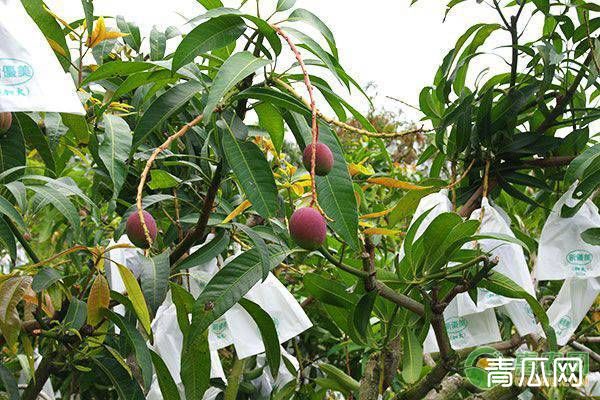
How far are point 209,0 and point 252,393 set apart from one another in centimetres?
86

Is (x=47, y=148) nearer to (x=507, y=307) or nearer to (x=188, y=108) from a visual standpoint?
(x=188, y=108)

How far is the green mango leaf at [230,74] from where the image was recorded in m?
0.83

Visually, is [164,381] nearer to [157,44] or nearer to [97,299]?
[97,299]

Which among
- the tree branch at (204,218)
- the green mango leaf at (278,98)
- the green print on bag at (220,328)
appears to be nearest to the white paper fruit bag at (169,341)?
the green print on bag at (220,328)

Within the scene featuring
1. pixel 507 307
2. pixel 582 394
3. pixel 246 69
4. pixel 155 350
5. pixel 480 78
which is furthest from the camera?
pixel 582 394

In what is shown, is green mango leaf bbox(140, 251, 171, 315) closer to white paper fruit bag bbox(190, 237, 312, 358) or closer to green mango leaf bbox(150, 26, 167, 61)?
white paper fruit bag bbox(190, 237, 312, 358)

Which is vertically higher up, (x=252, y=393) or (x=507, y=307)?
(x=507, y=307)

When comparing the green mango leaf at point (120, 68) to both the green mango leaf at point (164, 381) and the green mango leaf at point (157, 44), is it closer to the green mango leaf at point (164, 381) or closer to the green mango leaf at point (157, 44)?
the green mango leaf at point (157, 44)

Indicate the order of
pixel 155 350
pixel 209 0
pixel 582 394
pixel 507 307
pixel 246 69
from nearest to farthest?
pixel 246 69 < pixel 209 0 < pixel 155 350 < pixel 507 307 < pixel 582 394

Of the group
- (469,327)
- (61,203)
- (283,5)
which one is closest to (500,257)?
(469,327)

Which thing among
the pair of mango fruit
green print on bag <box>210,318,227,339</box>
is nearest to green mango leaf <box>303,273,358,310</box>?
green print on bag <box>210,318,227,339</box>

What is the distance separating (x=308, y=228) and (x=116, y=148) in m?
0.37

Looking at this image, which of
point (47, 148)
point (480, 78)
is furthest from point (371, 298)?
point (480, 78)

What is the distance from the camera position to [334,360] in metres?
2.00
